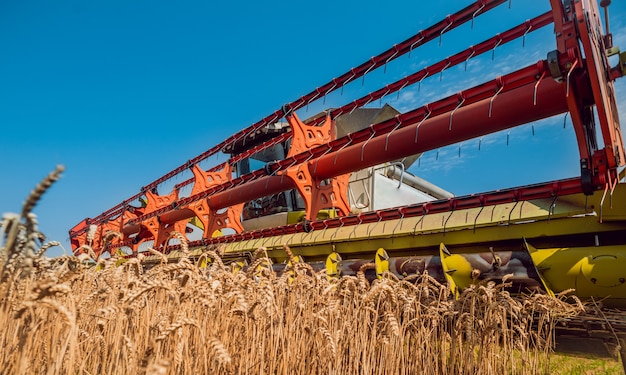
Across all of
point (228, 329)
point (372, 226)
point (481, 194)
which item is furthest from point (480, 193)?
point (228, 329)

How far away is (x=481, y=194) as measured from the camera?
3.56 meters

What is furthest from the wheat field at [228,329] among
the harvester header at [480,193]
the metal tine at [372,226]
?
the metal tine at [372,226]

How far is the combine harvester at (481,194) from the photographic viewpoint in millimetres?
2893

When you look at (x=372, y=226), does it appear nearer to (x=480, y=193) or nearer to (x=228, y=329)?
(x=480, y=193)

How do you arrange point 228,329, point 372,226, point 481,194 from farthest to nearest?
point 372,226 < point 481,194 < point 228,329

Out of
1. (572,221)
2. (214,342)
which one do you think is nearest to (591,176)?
(572,221)

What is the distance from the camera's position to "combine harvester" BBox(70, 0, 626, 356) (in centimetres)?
289

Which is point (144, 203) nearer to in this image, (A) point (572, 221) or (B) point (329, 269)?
(B) point (329, 269)

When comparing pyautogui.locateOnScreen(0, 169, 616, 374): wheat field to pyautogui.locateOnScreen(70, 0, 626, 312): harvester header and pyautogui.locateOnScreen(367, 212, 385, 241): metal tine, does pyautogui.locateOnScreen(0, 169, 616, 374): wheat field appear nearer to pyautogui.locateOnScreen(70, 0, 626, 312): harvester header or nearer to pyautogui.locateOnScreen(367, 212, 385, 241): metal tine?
pyautogui.locateOnScreen(70, 0, 626, 312): harvester header

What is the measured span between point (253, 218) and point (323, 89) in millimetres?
3268

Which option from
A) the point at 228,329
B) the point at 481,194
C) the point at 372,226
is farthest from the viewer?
the point at 372,226

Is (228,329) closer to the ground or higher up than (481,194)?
closer to the ground

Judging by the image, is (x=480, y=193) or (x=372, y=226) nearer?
(x=480, y=193)

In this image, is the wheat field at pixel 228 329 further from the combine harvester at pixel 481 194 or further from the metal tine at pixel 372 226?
A: the metal tine at pixel 372 226
